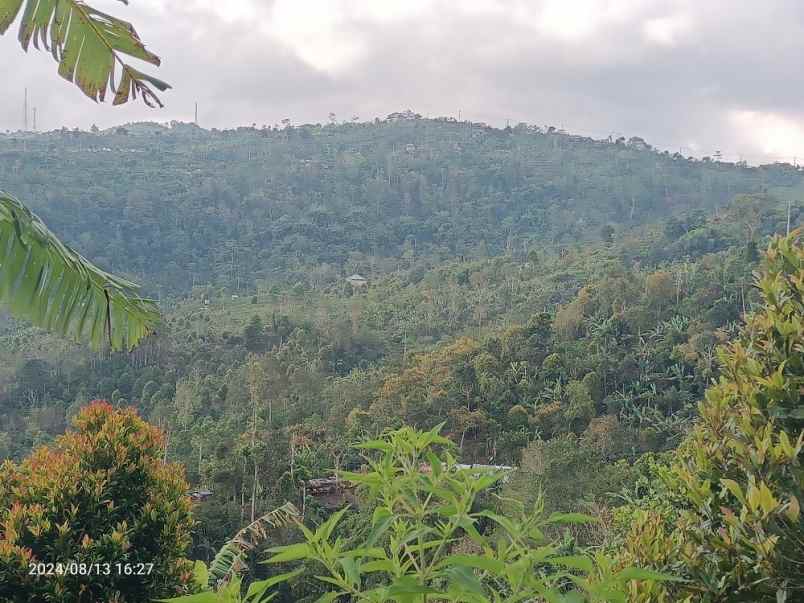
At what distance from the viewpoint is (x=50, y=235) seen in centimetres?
226

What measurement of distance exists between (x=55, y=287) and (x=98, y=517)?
116 cm

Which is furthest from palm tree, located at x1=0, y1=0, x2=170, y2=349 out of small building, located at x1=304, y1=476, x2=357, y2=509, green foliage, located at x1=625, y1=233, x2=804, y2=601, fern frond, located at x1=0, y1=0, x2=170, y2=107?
small building, located at x1=304, y1=476, x2=357, y2=509

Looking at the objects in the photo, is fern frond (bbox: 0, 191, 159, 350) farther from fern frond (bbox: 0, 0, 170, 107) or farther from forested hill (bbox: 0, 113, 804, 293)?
forested hill (bbox: 0, 113, 804, 293)

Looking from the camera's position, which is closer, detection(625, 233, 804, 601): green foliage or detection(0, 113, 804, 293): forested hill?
detection(625, 233, 804, 601): green foliage

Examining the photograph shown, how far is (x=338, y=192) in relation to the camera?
48.1 metres

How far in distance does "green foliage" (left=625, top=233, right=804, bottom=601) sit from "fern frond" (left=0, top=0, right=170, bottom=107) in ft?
5.98

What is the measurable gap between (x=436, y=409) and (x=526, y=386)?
94.9 inches

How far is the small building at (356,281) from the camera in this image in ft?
114

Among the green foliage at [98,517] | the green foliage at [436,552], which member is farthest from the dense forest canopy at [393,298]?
the green foliage at [98,517]

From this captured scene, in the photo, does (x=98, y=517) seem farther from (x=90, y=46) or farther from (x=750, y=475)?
(x=750, y=475)

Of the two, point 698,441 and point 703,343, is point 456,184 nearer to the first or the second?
point 703,343

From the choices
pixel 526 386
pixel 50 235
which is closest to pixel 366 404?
pixel 526 386

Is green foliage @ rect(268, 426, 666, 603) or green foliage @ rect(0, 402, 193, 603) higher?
green foliage @ rect(268, 426, 666, 603)

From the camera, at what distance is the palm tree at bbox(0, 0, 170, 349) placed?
217cm
